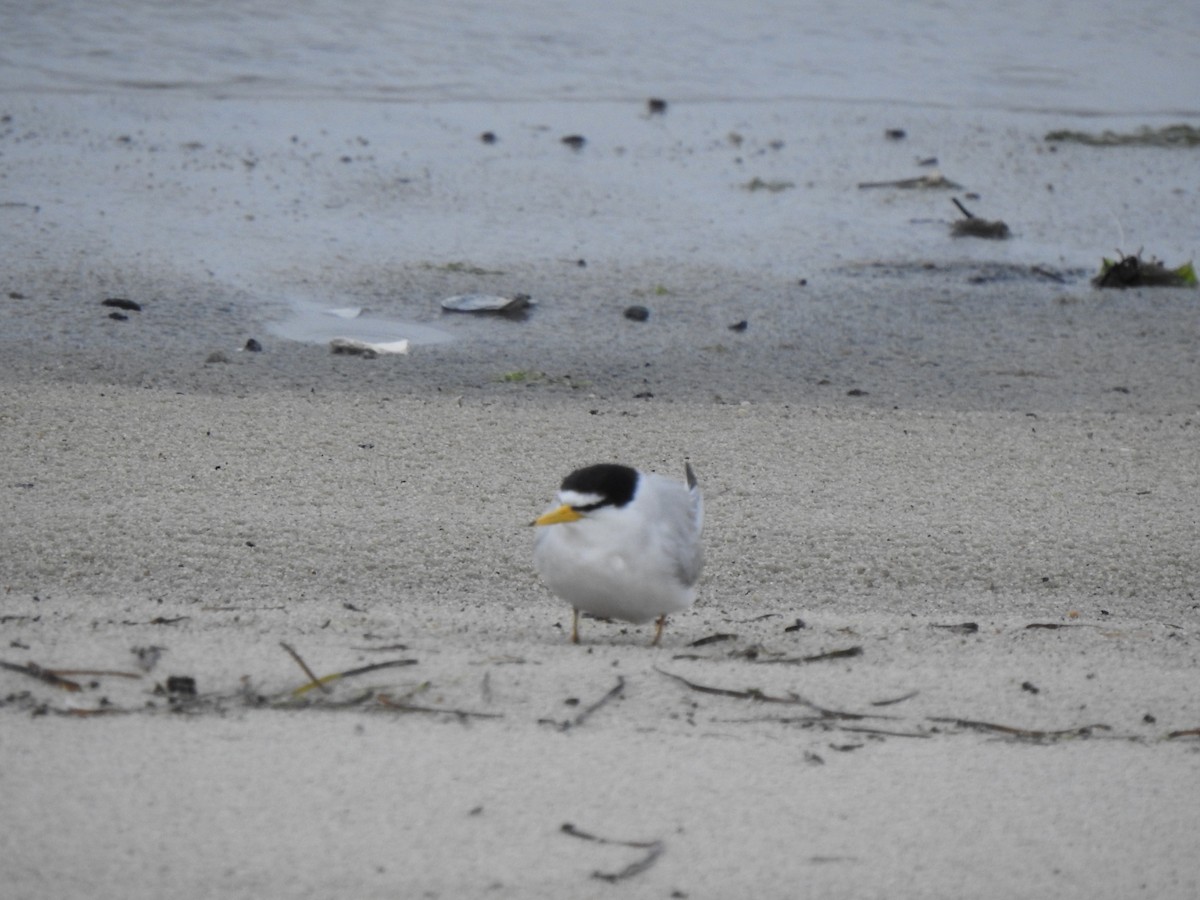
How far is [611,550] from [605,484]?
0.53ft

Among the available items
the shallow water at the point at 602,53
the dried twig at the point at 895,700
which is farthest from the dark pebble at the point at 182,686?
the shallow water at the point at 602,53

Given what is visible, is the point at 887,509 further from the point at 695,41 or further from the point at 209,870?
the point at 695,41

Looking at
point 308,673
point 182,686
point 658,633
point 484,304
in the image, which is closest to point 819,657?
point 658,633

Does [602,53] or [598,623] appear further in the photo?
[602,53]

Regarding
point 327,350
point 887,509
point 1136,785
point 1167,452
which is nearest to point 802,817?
point 1136,785

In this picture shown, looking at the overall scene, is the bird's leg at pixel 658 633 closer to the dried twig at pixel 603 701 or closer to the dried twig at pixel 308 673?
the dried twig at pixel 603 701

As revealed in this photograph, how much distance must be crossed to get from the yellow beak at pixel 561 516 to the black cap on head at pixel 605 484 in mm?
39

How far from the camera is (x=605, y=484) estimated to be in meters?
3.48

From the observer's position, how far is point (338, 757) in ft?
8.74

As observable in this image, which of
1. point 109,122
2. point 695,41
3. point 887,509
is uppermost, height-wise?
point 695,41

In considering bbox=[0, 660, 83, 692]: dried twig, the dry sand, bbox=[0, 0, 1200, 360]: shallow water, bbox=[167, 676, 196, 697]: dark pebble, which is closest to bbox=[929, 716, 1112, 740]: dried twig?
the dry sand

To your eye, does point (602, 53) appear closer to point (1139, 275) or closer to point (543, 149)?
point (543, 149)

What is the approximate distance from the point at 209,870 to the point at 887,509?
291cm

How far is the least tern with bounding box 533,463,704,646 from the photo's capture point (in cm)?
343
